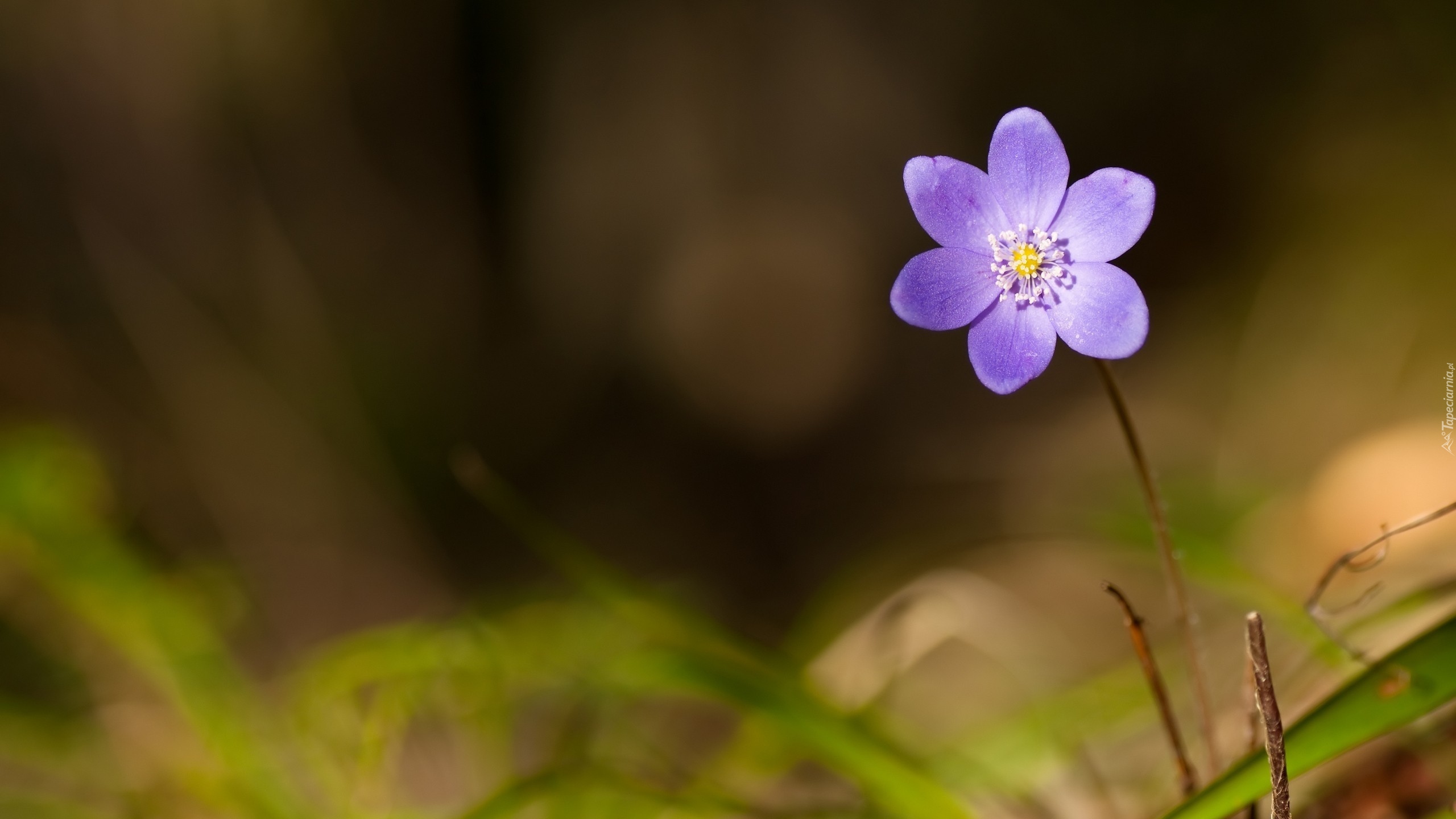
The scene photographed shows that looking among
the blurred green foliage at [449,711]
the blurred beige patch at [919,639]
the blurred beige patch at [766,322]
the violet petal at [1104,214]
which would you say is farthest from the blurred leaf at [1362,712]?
the blurred beige patch at [766,322]

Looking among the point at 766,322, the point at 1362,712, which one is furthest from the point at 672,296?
the point at 1362,712

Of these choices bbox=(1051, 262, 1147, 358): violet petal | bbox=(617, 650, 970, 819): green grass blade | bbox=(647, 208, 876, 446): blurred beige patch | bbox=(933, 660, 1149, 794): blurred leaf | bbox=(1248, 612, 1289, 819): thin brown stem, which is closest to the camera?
bbox=(1248, 612, 1289, 819): thin brown stem

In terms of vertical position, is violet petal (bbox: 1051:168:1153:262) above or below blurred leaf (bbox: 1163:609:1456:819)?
above

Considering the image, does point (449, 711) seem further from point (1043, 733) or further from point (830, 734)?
point (1043, 733)

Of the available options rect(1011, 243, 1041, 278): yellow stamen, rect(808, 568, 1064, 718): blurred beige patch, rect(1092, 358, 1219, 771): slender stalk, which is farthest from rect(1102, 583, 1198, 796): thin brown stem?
rect(808, 568, 1064, 718): blurred beige patch

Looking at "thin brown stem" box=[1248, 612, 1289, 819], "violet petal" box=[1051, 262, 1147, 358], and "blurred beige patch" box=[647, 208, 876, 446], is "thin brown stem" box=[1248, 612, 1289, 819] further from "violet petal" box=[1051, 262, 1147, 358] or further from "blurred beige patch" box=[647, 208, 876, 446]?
"blurred beige patch" box=[647, 208, 876, 446]

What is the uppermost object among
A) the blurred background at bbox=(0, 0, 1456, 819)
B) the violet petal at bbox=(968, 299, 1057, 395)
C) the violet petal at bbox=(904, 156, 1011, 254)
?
the blurred background at bbox=(0, 0, 1456, 819)

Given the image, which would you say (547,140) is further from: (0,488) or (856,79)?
(0,488)

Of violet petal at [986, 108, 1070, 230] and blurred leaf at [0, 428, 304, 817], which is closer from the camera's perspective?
violet petal at [986, 108, 1070, 230]
